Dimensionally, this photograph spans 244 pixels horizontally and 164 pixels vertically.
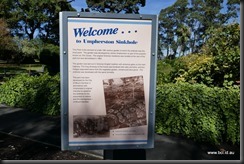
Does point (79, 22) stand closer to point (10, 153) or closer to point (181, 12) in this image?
point (10, 153)

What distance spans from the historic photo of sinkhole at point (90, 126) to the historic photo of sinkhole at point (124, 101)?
60 mm

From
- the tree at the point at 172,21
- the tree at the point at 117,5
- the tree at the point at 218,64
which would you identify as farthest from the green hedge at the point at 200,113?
the tree at the point at 172,21

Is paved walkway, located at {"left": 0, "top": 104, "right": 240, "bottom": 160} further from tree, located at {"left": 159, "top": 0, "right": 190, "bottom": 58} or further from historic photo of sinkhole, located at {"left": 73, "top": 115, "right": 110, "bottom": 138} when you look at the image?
tree, located at {"left": 159, "top": 0, "right": 190, "bottom": 58}

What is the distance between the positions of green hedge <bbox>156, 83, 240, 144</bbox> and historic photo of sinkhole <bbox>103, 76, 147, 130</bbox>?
3.01 m

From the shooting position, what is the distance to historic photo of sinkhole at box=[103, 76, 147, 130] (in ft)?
9.63

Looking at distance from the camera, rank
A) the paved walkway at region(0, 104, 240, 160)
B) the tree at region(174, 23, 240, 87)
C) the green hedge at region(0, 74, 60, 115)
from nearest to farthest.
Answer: the paved walkway at region(0, 104, 240, 160) → the tree at region(174, 23, 240, 87) → the green hedge at region(0, 74, 60, 115)

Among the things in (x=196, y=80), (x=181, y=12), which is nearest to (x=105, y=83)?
(x=196, y=80)

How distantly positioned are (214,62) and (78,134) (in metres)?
5.62

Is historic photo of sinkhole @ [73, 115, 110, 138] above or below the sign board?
below

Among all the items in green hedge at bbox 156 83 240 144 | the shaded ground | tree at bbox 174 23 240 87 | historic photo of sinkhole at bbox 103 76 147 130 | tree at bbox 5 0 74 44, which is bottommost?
the shaded ground

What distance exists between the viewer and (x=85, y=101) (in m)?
2.91

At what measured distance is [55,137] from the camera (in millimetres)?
5809

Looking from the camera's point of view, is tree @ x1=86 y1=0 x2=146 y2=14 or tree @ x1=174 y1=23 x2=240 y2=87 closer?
tree @ x1=174 y1=23 x2=240 y2=87

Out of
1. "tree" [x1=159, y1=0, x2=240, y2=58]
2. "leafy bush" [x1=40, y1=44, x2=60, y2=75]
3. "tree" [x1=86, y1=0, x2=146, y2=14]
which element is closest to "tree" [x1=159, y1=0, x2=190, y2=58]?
"tree" [x1=159, y1=0, x2=240, y2=58]
